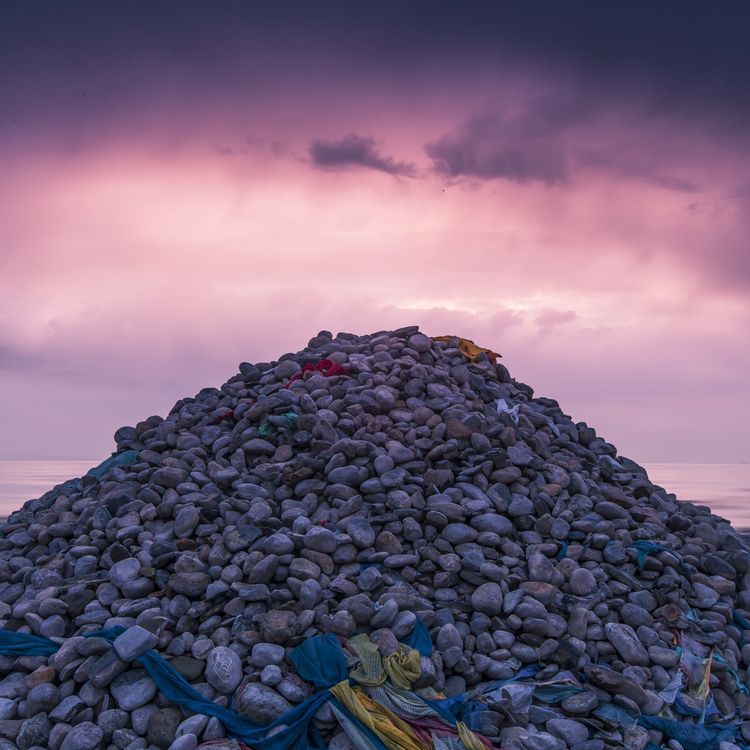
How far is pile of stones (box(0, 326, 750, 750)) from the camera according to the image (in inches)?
322

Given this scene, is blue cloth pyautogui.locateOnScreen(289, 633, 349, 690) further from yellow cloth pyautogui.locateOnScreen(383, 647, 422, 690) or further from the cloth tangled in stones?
yellow cloth pyautogui.locateOnScreen(383, 647, 422, 690)

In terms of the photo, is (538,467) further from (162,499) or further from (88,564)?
(88,564)

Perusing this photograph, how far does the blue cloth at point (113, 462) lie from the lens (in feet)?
41.0

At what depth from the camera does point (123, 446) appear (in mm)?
13203

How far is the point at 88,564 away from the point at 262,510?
2051 millimetres

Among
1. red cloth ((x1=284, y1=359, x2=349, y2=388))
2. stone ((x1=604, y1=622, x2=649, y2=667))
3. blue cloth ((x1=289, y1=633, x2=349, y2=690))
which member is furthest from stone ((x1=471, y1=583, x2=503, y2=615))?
red cloth ((x1=284, y1=359, x2=349, y2=388))

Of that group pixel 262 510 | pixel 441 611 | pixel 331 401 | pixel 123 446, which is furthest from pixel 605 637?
pixel 123 446

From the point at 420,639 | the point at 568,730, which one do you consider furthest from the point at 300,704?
the point at 568,730

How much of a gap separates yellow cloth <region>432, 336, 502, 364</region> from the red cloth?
6.77ft

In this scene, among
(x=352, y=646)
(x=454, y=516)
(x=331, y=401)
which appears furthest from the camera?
(x=331, y=401)

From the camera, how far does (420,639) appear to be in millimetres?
8461

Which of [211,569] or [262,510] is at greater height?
[262,510]

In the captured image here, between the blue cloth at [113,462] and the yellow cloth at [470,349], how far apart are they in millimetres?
4864

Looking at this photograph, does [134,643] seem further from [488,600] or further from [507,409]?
[507,409]
